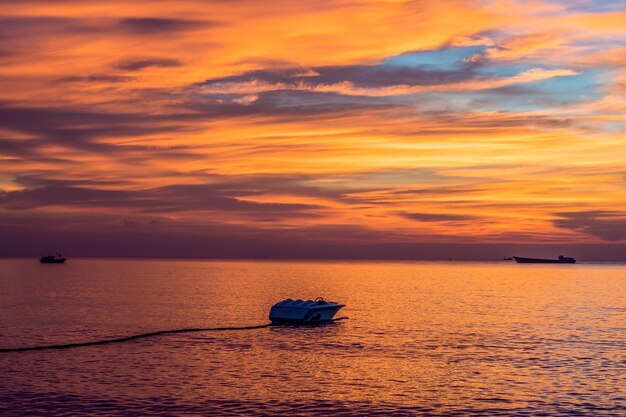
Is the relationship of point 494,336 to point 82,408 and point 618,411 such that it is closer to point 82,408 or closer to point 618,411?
point 618,411

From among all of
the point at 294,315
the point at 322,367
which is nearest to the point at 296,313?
the point at 294,315

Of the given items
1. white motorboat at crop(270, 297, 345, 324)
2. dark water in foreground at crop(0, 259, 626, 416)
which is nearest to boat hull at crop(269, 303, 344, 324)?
white motorboat at crop(270, 297, 345, 324)

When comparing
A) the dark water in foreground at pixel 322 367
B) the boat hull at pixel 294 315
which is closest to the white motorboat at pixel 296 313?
the boat hull at pixel 294 315

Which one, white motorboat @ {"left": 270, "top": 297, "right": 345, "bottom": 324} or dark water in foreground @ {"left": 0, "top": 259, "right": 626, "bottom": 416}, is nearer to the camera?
dark water in foreground @ {"left": 0, "top": 259, "right": 626, "bottom": 416}

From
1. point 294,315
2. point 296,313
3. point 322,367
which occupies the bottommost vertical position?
point 322,367

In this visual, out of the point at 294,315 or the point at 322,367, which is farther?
the point at 294,315

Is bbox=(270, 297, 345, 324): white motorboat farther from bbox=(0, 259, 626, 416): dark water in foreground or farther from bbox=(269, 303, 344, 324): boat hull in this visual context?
bbox=(0, 259, 626, 416): dark water in foreground

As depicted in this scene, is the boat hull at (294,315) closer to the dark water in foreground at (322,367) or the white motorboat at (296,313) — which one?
the white motorboat at (296,313)

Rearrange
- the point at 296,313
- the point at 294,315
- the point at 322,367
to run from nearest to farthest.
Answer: the point at 322,367, the point at 294,315, the point at 296,313

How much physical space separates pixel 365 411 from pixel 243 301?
91071mm

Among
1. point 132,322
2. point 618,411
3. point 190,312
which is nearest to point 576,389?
point 618,411

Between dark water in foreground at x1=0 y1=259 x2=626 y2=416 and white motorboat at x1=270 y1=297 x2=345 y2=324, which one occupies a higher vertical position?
white motorboat at x1=270 y1=297 x2=345 y2=324

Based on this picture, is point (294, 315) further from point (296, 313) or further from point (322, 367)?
point (322, 367)

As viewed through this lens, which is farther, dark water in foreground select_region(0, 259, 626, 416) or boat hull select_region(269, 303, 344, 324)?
boat hull select_region(269, 303, 344, 324)
